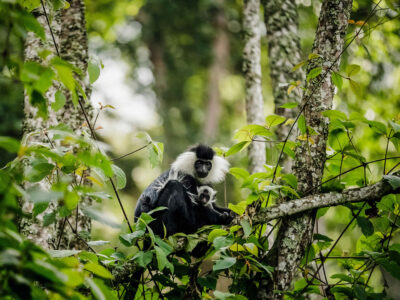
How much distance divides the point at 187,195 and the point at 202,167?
2.76 ft

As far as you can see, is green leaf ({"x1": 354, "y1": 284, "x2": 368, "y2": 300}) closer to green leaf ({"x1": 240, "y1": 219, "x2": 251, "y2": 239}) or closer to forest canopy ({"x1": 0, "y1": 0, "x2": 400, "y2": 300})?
forest canopy ({"x1": 0, "y1": 0, "x2": 400, "y2": 300})

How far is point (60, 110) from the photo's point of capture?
363cm

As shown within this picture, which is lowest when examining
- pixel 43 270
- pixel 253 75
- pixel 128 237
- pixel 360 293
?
pixel 43 270

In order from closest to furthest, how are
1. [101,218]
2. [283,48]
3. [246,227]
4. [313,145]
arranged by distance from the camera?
1. [101,218]
2. [246,227]
3. [313,145]
4. [283,48]

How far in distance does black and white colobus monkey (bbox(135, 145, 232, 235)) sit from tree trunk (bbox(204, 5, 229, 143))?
7123 millimetres

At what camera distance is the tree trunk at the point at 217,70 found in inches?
494

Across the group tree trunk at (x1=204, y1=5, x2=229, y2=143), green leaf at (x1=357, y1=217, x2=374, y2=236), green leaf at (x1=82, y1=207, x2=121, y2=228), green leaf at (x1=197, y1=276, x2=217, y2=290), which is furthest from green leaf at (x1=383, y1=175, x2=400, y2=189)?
tree trunk at (x1=204, y1=5, x2=229, y2=143)

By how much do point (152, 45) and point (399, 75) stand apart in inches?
333

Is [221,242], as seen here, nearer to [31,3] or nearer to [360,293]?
[360,293]

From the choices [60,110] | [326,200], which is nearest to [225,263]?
[326,200]

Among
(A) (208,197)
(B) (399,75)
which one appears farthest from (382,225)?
(B) (399,75)

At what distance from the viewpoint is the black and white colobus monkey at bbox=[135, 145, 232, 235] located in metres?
4.04

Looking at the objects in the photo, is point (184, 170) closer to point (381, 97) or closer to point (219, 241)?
point (219, 241)

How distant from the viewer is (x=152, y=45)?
42.7ft
